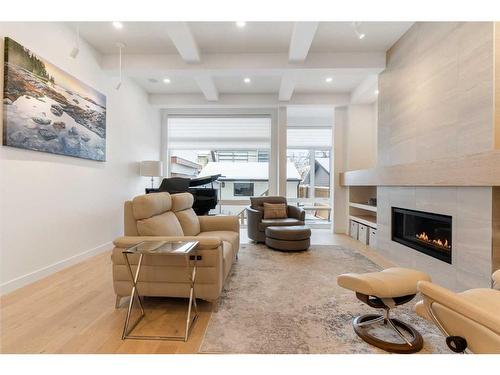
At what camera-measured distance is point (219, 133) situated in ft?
20.3

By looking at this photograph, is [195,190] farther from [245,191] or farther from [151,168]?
[245,191]

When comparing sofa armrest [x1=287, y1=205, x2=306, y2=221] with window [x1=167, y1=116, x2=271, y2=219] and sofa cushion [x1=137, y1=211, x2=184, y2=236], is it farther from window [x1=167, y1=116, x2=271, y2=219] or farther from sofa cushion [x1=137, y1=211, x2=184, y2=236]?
sofa cushion [x1=137, y1=211, x2=184, y2=236]

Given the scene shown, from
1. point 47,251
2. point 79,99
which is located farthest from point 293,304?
point 79,99

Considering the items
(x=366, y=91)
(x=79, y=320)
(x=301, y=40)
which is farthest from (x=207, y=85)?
(x=79, y=320)

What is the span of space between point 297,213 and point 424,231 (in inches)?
76.9

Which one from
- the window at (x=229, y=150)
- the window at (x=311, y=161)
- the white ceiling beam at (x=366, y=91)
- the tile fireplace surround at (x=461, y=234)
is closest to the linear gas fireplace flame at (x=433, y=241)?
the tile fireplace surround at (x=461, y=234)

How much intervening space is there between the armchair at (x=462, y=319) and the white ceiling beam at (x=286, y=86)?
368cm

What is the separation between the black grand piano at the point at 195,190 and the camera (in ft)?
15.4

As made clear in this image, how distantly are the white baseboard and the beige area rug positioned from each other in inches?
82.3

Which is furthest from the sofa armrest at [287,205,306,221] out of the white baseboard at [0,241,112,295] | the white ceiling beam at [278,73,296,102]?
the white baseboard at [0,241,112,295]

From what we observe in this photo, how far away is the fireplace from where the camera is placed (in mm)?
2650

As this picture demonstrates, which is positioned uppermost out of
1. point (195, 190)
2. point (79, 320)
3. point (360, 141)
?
point (360, 141)

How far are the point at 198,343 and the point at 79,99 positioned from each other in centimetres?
335
